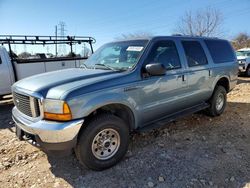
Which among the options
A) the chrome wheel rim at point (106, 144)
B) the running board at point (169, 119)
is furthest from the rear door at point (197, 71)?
the chrome wheel rim at point (106, 144)

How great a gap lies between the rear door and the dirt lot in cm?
72

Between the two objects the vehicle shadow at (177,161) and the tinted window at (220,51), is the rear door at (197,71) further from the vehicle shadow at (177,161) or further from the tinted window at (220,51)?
the vehicle shadow at (177,161)

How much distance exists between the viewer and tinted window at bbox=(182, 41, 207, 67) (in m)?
4.58

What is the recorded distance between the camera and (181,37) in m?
4.65

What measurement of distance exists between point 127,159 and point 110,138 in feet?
1.71

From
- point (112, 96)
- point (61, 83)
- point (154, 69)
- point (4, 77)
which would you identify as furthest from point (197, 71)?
point (4, 77)

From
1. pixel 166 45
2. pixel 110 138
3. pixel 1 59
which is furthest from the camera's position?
pixel 1 59

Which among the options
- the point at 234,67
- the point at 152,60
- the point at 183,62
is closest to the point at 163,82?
the point at 152,60

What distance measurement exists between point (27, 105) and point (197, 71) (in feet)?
10.6

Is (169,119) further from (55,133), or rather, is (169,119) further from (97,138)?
(55,133)

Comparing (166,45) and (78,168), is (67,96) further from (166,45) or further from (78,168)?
(166,45)

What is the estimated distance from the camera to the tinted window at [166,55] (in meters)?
3.92

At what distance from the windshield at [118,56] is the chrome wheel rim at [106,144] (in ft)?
3.46

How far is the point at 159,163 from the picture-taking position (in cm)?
352
